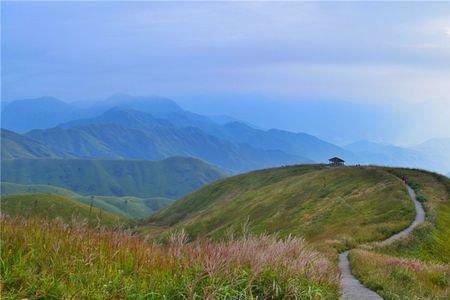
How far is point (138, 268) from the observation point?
690cm

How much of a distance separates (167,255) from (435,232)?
36187 millimetres

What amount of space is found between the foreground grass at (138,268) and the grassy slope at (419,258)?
505 centimetres

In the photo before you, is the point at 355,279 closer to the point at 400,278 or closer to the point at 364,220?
the point at 400,278

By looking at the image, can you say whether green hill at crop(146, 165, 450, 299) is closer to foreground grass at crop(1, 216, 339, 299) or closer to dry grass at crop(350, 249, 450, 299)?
dry grass at crop(350, 249, 450, 299)

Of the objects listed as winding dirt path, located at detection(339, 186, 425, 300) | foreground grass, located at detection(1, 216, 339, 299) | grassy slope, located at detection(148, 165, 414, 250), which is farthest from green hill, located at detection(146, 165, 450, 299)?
foreground grass, located at detection(1, 216, 339, 299)

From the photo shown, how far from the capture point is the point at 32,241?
7.17 meters

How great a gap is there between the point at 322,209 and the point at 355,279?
5421cm

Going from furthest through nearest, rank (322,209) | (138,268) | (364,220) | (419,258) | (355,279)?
1. (322,209)
2. (364,220)
3. (419,258)
4. (355,279)
5. (138,268)

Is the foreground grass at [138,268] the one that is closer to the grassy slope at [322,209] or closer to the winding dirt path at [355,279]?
the winding dirt path at [355,279]

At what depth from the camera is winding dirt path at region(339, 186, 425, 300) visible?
1206 cm

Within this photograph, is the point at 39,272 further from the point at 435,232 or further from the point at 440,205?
the point at 440,205

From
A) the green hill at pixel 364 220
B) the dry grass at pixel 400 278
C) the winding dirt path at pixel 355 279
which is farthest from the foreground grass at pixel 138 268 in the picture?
the dry grass at pixel 400 278

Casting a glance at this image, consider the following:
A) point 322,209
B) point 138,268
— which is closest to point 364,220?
point 322,209

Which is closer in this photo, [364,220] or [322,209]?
[364,220]
